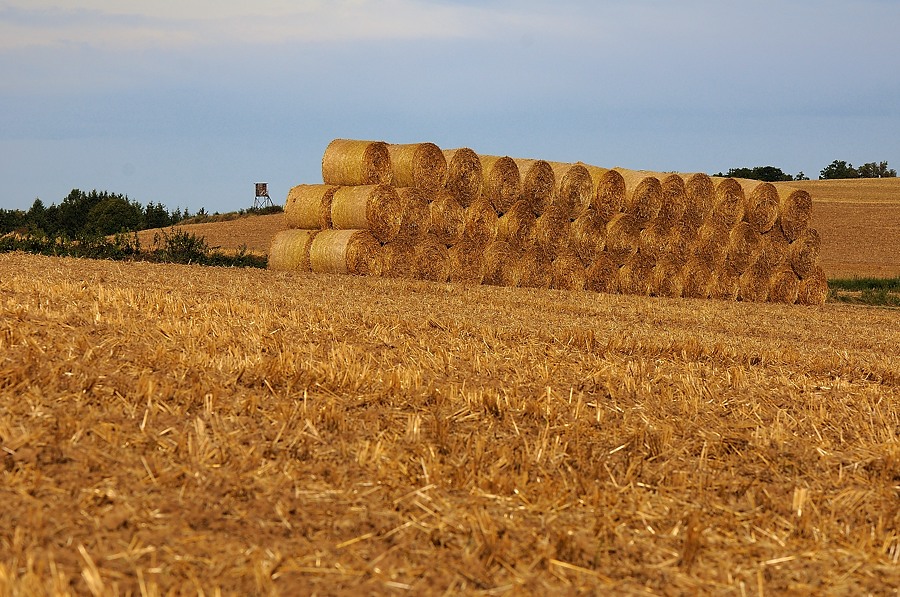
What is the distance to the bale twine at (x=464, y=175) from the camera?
17016 millimetres

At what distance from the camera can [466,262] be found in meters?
17.1

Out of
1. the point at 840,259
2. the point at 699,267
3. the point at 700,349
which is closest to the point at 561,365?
the point at 700,349

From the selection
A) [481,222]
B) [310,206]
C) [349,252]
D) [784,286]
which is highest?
[310,206]

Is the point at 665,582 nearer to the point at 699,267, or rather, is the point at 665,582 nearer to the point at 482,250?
the point at 482,250

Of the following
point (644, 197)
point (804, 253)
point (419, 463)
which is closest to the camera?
point (419, 463)

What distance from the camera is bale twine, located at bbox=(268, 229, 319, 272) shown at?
17.3 metres

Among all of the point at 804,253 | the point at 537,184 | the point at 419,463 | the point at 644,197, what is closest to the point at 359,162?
the point at 537,184

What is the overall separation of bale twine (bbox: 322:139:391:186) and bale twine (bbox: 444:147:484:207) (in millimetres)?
1062

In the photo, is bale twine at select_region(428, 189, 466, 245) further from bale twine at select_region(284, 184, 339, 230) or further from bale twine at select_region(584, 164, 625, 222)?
bale twine at select_region(584, 164, 625, 222)

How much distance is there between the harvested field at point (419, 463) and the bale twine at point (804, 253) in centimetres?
1199

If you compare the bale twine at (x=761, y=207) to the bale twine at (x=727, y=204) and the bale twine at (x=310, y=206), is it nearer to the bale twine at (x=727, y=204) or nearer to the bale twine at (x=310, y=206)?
the bale twine at (x=727, y=204)

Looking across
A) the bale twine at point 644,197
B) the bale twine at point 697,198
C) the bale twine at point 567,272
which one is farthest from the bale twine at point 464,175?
the bale twine at point 697,198

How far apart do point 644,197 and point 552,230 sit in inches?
81.6

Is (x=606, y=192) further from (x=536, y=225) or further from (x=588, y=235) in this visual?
(x=536, y=225)
